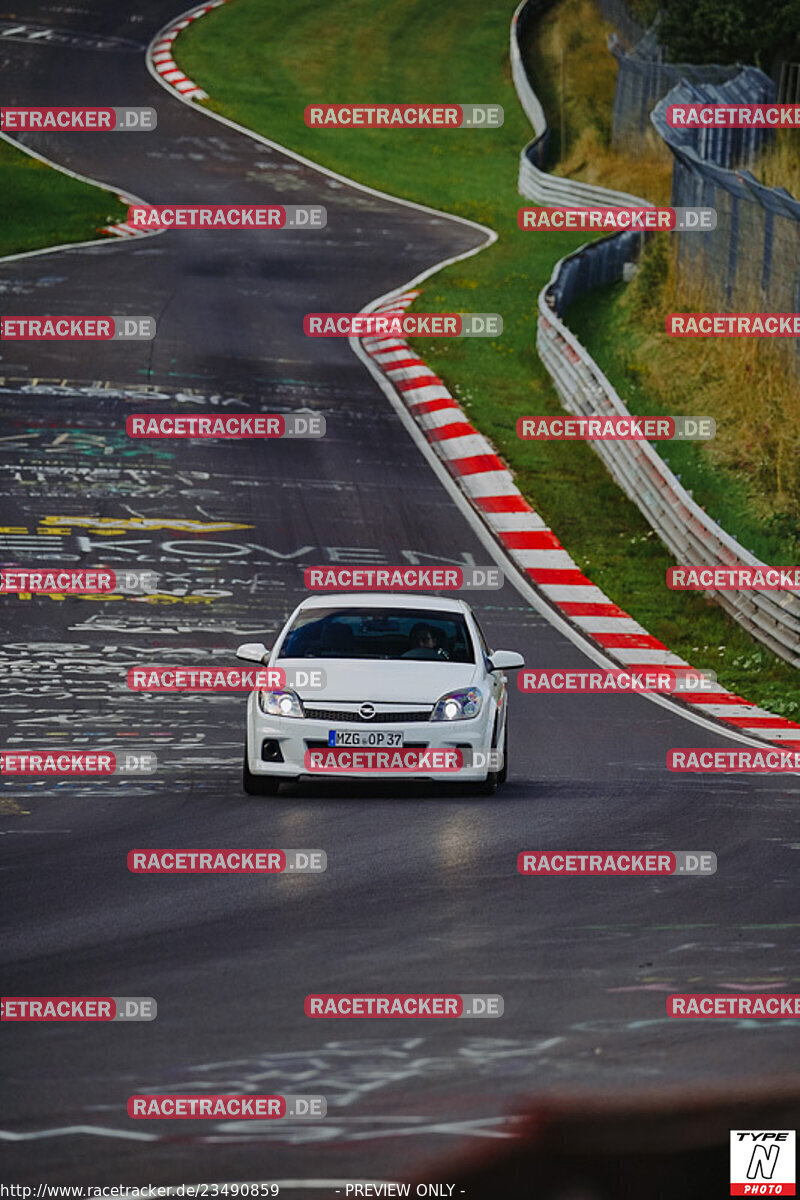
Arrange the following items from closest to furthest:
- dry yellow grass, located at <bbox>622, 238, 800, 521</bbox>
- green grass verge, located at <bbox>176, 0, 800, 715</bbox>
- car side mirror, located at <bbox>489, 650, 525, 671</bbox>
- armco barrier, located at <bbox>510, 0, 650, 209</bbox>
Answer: car side mirror, located at <bbox>489, 650, 525, 671</bbox>, green grass verge, located at <bbox>176, 0, 800, 715</bbox>, dry yellow grass, located at <bbox>622, 238, 800, 521</bbox>, armco barrier, located at <bbox>510, 0, 650, 209</bbox>

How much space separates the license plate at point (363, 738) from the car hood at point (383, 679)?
21 cm

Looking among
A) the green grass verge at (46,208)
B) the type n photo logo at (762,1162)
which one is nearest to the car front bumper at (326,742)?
the type n photo logo at (762,1162)

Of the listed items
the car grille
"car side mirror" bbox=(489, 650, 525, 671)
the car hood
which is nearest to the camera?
the car grille

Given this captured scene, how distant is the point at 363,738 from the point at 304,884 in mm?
2895

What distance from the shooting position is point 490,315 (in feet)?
124

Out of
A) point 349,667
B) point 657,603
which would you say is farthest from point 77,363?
point 349,667

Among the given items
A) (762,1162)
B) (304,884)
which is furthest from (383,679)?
(762,1162)

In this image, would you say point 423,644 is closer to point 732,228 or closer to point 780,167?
point 732,228

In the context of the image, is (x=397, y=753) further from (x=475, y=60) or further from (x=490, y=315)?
(x=475, y=60)

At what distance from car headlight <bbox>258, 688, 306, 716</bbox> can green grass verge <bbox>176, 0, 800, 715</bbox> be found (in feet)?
20.9

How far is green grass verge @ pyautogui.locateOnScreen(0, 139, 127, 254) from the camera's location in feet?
146

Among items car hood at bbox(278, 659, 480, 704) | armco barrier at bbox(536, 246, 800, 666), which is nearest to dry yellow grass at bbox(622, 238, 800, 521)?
armco barrier at bbox(536, 246, 800, 666)

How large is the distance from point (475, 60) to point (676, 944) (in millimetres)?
60976

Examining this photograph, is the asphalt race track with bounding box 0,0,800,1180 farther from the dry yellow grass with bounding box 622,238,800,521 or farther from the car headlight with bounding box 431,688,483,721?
the dry yellow grass with bounding box 622,238,800,521
